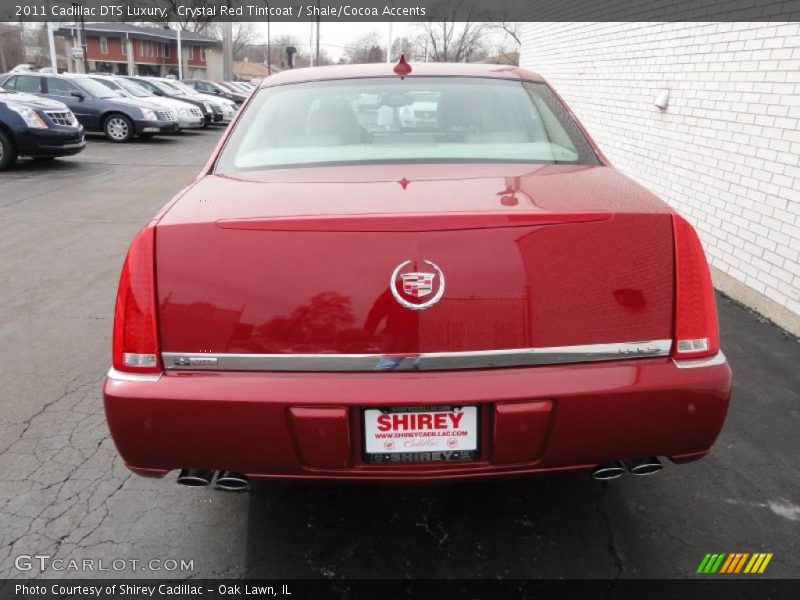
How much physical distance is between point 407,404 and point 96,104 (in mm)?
16711

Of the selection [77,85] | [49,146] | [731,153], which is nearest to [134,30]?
[77,85]

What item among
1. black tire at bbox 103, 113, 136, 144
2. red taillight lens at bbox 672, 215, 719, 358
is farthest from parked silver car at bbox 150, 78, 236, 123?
red taillight lens at bbox 672, 215, 719, 358

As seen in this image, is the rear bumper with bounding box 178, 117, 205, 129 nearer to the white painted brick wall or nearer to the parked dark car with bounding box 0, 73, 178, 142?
the parked dark car with bounding box 0, 73, 178, 142

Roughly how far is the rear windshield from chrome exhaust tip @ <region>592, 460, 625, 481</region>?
3.91 ft

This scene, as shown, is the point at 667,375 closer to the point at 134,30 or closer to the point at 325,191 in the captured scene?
the point at 325,191

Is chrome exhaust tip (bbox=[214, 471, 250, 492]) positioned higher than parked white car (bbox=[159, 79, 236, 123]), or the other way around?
parked white car (bbox=[159, 79, 236, 123])

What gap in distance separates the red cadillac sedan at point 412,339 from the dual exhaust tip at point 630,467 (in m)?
0.03

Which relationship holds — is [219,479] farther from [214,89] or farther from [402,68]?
[214,89]

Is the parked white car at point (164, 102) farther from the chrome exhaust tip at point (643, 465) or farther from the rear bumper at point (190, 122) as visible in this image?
the chrome exhaust tip at point (643, 465)

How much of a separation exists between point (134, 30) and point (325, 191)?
76.3m

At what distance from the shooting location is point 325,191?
2109 millimetres

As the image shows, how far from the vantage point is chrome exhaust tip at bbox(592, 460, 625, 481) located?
203 centimetres

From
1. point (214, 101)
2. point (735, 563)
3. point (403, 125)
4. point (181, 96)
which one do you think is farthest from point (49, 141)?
point (214, 101)

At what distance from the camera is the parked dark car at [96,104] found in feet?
51.0
